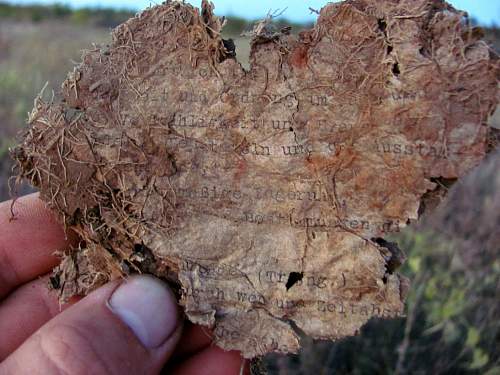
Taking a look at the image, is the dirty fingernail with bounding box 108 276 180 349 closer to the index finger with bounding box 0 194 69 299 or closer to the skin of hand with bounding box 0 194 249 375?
the skin of hand with bounding box 0 194 249 375

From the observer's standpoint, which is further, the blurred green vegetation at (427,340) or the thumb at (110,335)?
the blurred green vegetation at (427,340)

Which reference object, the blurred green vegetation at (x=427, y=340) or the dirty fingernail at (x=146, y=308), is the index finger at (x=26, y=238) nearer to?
the dirty fingernail at (x=146, y=308)

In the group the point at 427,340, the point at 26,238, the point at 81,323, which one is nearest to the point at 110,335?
the point at 81,323

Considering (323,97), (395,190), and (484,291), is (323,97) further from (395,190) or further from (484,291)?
(484,291)

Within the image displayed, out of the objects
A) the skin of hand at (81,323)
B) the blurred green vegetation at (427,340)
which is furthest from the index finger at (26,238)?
the blurred green vegetation at (427,340)

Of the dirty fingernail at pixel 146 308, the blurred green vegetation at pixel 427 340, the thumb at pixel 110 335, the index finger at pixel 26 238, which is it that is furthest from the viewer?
the blurred green vegetation at pixel 427 340

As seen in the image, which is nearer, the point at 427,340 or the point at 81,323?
the point at 81,323

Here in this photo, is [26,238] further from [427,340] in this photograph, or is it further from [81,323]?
[427,340]

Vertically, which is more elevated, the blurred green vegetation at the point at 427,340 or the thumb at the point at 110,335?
the thumb at the point at 110,335

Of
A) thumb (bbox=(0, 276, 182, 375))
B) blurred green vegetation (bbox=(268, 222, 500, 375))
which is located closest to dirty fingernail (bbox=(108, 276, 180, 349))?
thumb (bbox=(0, 276, 182, 375))
